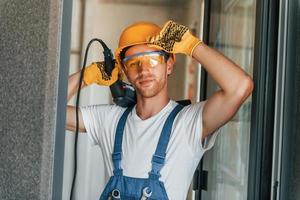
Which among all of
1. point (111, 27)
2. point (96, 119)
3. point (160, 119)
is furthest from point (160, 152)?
point (111, 27)

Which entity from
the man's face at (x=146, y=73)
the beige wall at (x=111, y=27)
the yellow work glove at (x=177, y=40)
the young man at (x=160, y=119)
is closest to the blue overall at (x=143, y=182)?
the young man at (x=160, y=119)

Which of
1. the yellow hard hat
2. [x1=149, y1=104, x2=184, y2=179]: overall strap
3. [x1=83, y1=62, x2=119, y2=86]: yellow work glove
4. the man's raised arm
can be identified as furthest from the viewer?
[x1=83, y1=62, x2=119, y2=86]: yellow work glove

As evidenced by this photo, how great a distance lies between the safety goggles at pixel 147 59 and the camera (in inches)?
53.6

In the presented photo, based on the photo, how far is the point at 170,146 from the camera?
52.3 inches

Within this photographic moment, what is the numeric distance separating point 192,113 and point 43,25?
71 cm

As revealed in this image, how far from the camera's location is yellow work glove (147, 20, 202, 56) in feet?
4.10

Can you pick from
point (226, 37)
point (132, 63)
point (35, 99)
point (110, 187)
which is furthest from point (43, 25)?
point (226, 37)

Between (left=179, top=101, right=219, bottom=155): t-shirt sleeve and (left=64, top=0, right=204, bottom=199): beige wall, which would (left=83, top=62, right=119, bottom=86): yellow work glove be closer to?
(left=179, top=101, right=219, bottom=155): t-shirt sleeve

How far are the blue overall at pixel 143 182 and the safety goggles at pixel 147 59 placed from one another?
187 mm

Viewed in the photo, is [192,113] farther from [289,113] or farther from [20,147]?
[20,147]

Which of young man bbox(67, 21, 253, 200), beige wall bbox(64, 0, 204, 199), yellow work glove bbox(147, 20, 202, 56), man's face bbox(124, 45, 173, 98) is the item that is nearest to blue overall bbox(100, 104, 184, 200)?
young man bbox(67, 21, 253, 200)

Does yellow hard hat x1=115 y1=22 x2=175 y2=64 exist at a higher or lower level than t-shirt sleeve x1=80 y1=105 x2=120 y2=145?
higher

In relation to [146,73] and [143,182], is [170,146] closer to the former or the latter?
[143,182]

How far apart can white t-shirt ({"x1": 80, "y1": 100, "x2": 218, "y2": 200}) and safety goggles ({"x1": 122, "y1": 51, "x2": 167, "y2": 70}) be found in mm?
179
